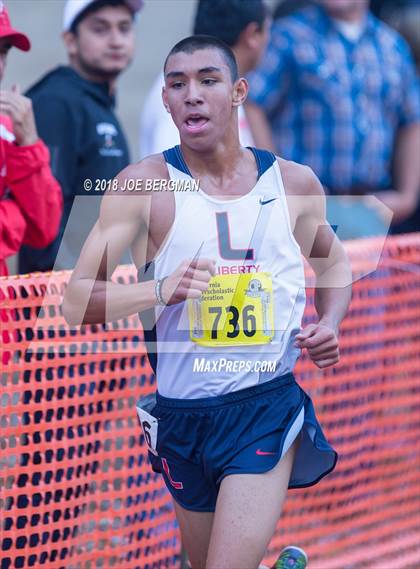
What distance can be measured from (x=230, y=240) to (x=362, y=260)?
183cm

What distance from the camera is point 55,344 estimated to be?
464 centimetres

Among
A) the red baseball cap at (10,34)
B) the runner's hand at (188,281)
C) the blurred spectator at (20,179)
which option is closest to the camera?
the runner's hand at (188,281)

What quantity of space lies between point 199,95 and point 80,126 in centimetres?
155

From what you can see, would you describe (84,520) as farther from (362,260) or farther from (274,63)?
(274,63)

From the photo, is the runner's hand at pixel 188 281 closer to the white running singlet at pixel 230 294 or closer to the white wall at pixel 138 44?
the white running singlet at pixel 230 294

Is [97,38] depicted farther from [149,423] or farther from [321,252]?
[149,423]

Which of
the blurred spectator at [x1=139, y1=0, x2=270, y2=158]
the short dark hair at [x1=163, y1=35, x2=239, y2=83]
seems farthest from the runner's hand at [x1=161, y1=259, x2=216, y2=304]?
the blurred spectator at [x1=139, y1=0, x2=270, y2=158]

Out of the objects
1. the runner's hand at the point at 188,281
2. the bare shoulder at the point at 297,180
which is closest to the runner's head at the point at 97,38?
the bare shoulder at the point at 297,180

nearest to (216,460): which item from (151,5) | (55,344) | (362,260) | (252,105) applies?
(55,344)

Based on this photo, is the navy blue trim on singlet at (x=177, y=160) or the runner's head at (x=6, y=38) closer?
the navy blue trim on singlet at (x=177, y=160)

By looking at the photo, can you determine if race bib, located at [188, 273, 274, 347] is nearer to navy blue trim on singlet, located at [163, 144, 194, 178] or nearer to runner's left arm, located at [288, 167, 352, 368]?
runner's left arm, located at [288, 167, 352, 368]

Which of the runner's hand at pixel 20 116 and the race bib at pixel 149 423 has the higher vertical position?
the runner's hand at pixel 20 116

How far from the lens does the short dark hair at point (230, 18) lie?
5832 mm

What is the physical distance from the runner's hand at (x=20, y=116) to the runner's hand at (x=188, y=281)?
123 cm
